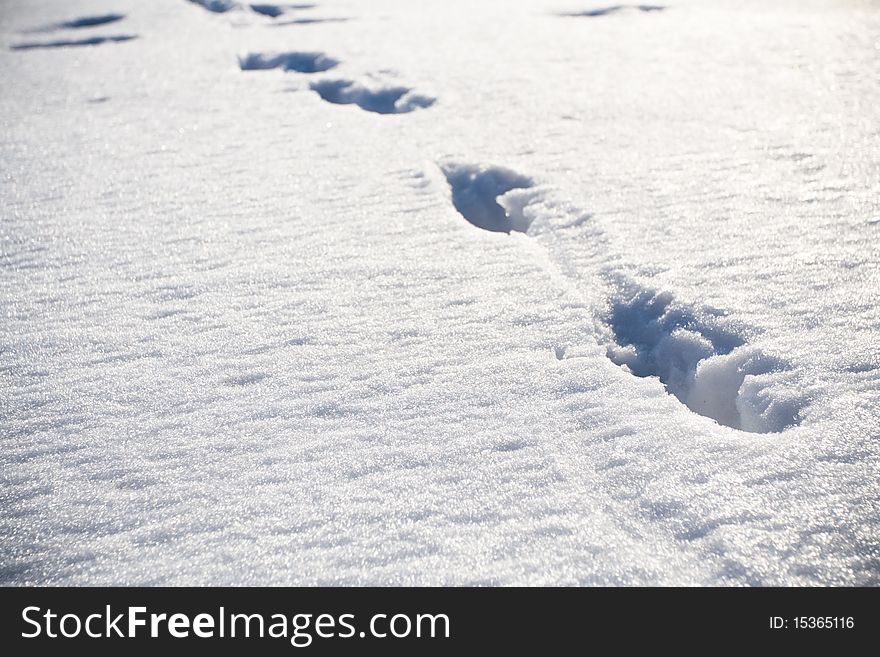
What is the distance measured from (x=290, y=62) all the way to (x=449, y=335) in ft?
11.0

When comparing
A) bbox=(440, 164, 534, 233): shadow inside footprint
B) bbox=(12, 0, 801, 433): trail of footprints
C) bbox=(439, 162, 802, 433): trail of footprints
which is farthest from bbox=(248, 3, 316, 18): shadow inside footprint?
bbox=(439, 162, 802, 433): trail of footprints

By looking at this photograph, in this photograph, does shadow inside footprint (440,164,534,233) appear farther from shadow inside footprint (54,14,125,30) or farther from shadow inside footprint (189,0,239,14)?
shadow inside footprint (54,14,125,30)

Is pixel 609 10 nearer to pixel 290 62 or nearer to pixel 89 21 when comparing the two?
pixel 290 62

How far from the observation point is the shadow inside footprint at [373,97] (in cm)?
362

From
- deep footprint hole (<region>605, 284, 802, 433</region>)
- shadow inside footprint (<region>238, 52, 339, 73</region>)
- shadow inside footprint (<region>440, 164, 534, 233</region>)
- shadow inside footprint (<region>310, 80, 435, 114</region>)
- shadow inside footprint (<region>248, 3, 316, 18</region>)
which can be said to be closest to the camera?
deep footprint hole (<region>605, 284, 802, 433</region>)

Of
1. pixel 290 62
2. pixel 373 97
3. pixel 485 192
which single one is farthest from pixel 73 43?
pixel 485 192

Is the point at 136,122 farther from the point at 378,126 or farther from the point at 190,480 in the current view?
the point at 190,480

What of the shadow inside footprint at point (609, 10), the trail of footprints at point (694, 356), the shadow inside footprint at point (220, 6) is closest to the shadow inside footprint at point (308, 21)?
the shadow inside footprint at point (220, 6)

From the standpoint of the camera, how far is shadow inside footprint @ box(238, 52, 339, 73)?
4.31 m

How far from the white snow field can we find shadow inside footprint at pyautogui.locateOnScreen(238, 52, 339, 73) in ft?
2.23

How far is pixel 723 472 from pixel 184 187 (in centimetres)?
243

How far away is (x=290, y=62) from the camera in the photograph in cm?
440
